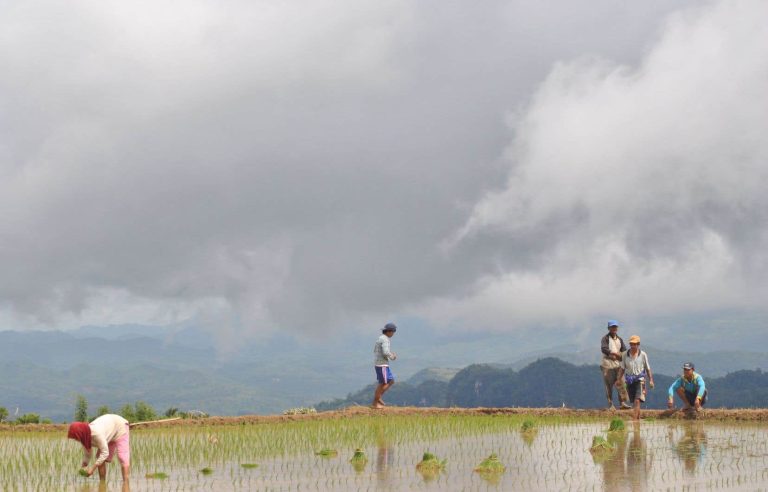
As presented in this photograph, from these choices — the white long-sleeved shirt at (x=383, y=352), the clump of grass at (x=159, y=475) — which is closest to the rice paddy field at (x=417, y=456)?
the clump of grass at (x=159, y=475)

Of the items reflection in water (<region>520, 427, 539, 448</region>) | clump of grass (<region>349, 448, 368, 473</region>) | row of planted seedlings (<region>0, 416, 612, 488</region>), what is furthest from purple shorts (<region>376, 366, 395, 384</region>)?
clump of grass (<region>349, 448, 368, 473</region>)

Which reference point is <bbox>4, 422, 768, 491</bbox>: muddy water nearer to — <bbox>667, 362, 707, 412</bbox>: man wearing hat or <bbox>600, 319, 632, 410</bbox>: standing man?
<bbox>667, 362, 707, 412</bbox>: man wearing hat

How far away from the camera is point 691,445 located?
2078 centimetres

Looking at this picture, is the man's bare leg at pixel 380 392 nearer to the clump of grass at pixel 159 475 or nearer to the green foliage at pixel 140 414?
the green foliage at pixel 140 414

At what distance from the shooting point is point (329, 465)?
18.6 m

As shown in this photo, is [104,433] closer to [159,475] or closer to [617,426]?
[159,475]

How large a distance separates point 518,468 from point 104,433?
26.3 feet

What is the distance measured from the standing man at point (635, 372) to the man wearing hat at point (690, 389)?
84 centimetres

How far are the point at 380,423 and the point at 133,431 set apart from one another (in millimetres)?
8201

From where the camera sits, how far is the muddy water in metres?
15.8

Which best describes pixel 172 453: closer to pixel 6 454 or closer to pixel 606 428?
pixel 6 454

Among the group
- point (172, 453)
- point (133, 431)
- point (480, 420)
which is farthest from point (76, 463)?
point (480, 420)

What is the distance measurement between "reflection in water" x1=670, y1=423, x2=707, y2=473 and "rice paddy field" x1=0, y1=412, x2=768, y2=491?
3 centimetres

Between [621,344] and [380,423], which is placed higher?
[621,344]
